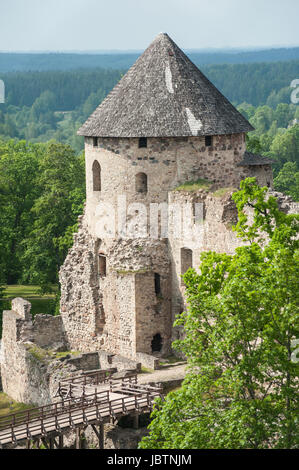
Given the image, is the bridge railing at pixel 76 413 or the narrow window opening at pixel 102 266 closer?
the bridge railing at pixel 76 413

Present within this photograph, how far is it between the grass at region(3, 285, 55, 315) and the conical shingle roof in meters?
17.1

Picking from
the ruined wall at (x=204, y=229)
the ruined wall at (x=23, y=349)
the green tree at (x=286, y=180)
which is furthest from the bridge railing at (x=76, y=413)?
the green tree at (x=286, y=180)

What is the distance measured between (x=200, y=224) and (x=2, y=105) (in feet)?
486

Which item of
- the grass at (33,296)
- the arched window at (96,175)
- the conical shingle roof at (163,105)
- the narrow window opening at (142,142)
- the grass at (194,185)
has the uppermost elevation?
the conical shingle roof at (163,105)

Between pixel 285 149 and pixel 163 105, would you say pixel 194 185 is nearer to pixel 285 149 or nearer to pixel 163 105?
pixel 163 105

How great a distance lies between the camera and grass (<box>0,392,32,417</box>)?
149 ft

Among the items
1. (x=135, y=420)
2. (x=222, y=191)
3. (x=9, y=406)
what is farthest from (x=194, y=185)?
(x=9, y=406)

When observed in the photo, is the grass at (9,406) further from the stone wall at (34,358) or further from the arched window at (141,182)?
the arched window at (141,182)

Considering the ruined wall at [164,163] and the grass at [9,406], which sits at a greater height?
the ruined wall at [164,163]

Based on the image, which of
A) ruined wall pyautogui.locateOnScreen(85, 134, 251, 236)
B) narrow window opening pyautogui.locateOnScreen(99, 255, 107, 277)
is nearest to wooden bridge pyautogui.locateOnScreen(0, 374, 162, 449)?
narrow window opening pyautogui.locateOnScreen(99, 255, 107, 277)

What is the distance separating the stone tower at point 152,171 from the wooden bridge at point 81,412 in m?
4.87

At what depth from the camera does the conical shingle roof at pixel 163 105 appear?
43.8 meters

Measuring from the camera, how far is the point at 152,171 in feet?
145

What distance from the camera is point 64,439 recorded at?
128 feet
